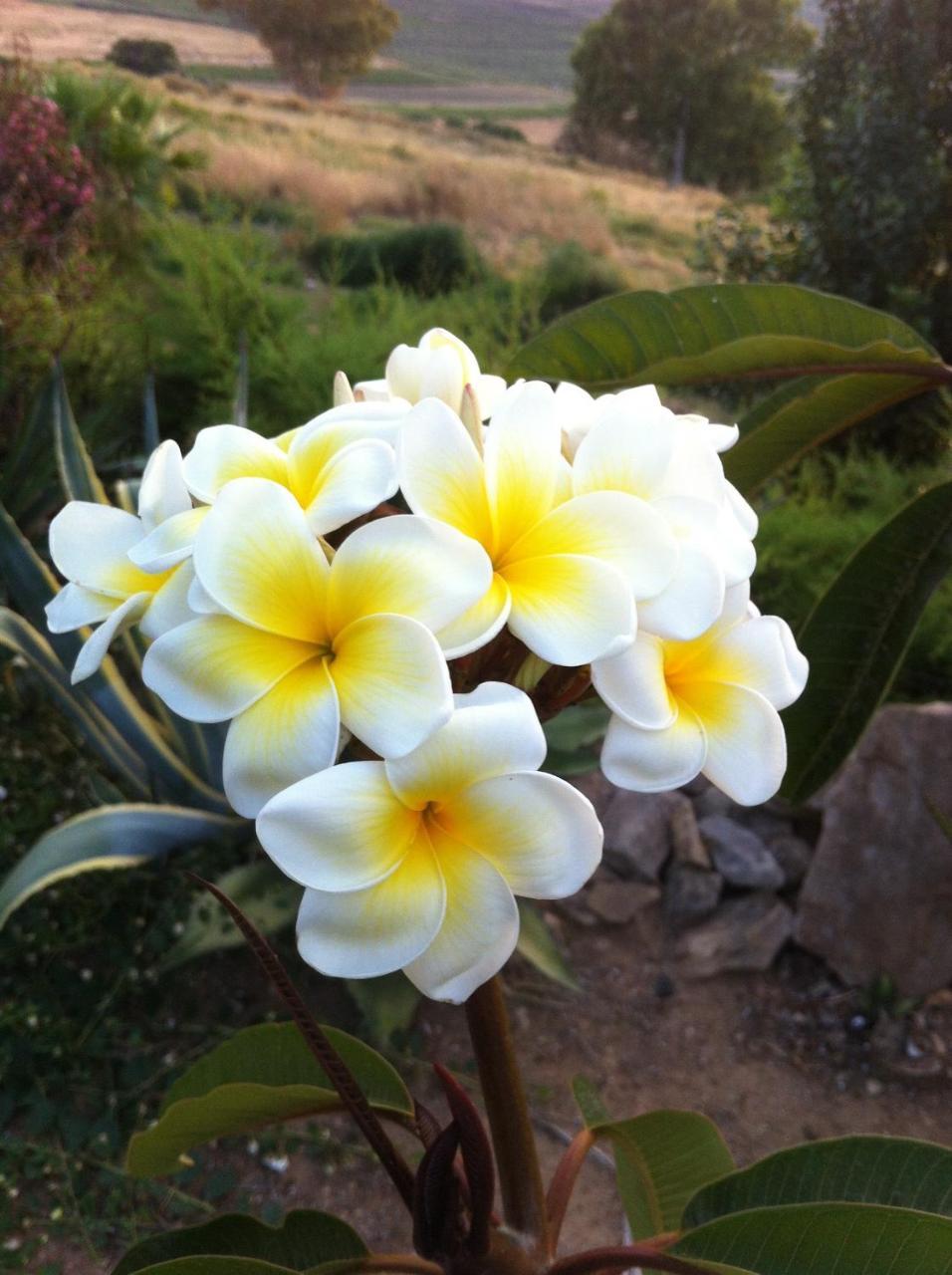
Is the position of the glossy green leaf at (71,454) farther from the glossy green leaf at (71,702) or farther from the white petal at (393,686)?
the white petal at (393,686)

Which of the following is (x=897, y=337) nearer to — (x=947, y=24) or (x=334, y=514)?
(x=334, y=514)

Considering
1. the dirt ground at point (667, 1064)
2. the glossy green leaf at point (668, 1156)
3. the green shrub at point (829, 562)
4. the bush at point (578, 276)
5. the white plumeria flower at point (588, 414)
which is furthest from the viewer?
the bush at point (578, 276)

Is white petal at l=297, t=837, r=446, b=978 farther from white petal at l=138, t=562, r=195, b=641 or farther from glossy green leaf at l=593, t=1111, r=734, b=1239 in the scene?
glossy green leaf at l=593, t=1111, r=734, b=1239

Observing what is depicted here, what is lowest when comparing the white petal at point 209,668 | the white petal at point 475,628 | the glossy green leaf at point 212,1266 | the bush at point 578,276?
the bush at point 578,276

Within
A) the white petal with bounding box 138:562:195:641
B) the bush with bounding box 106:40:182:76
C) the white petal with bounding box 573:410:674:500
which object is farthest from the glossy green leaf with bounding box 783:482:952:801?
the bush with bounding box 106:40:182:76

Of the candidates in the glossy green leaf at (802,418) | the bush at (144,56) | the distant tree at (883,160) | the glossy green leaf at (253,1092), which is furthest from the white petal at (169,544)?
the distant tree at (883,160)
